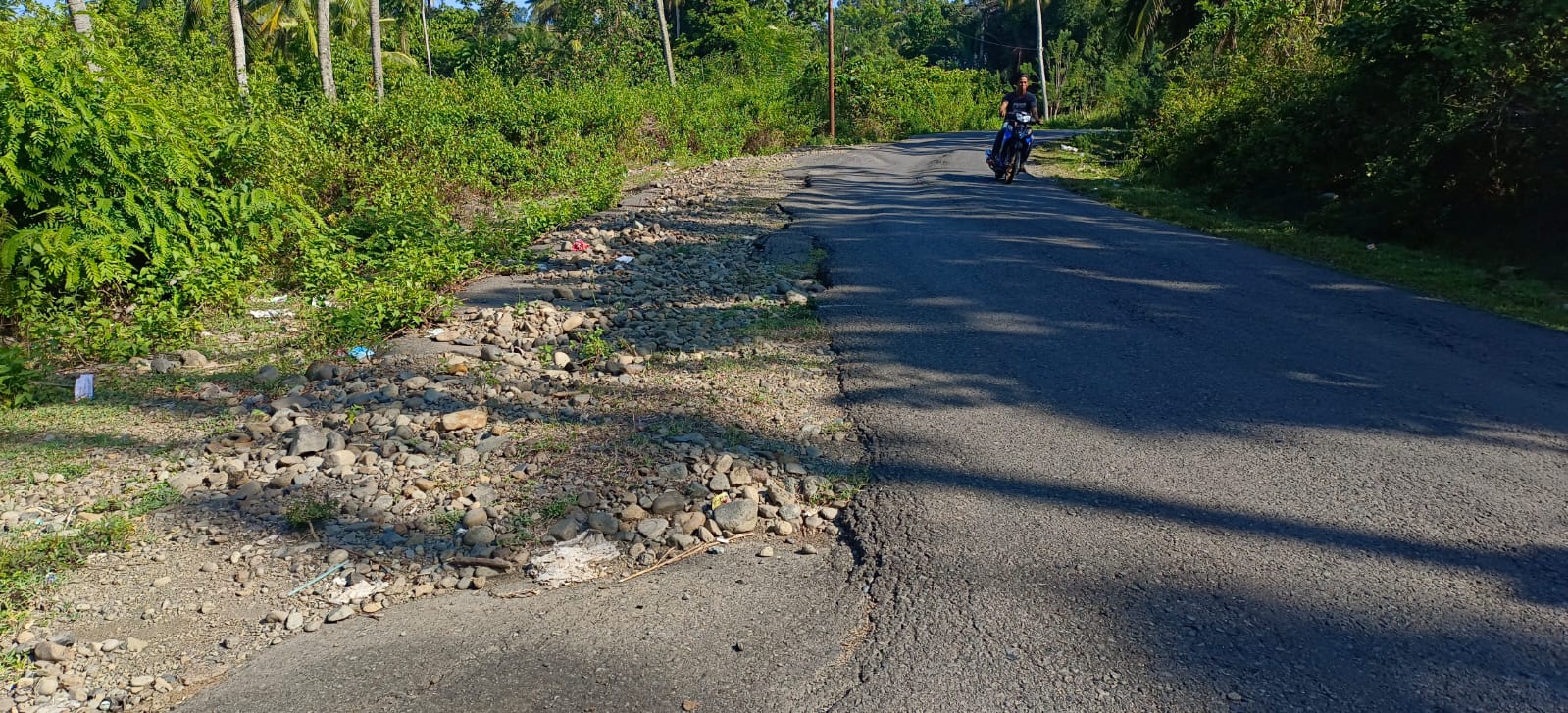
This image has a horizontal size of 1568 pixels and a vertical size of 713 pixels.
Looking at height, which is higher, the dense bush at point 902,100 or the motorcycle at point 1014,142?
the dense bush at point 902,100

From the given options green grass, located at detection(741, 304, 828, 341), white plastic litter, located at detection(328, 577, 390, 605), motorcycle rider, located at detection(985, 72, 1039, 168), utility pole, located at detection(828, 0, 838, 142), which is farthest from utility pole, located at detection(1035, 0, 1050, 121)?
white plastic litter, located at detection(328, 577, 390, 605)

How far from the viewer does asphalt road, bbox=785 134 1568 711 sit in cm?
285

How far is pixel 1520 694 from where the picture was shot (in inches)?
→ 105

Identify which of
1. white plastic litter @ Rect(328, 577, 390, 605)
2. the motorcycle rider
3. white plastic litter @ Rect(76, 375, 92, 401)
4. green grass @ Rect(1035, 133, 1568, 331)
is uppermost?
the motorcycle rider

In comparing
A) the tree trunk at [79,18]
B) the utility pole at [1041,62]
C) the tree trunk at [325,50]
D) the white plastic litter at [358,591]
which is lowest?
the white plastic litter at [358,591]

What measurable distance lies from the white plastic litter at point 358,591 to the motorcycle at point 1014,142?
13.3m

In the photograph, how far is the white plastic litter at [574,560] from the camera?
3.64 m

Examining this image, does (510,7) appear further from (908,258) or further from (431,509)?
(431,509)

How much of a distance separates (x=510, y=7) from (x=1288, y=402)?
61996 mm

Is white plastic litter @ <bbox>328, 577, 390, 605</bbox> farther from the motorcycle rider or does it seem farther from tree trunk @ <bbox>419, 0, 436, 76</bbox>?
tree trunk @ <bbox>419, 0, 436, 76</bbox>

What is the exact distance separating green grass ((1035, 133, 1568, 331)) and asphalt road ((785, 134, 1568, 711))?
0.48 m

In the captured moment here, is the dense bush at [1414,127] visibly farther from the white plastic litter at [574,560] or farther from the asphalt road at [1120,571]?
the white plastic litter at [574,560]

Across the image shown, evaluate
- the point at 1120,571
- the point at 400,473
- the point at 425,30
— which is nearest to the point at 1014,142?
the point at 400,473

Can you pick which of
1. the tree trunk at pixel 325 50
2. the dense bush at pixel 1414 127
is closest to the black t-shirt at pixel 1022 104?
the dense bush at pixel 1414 127
